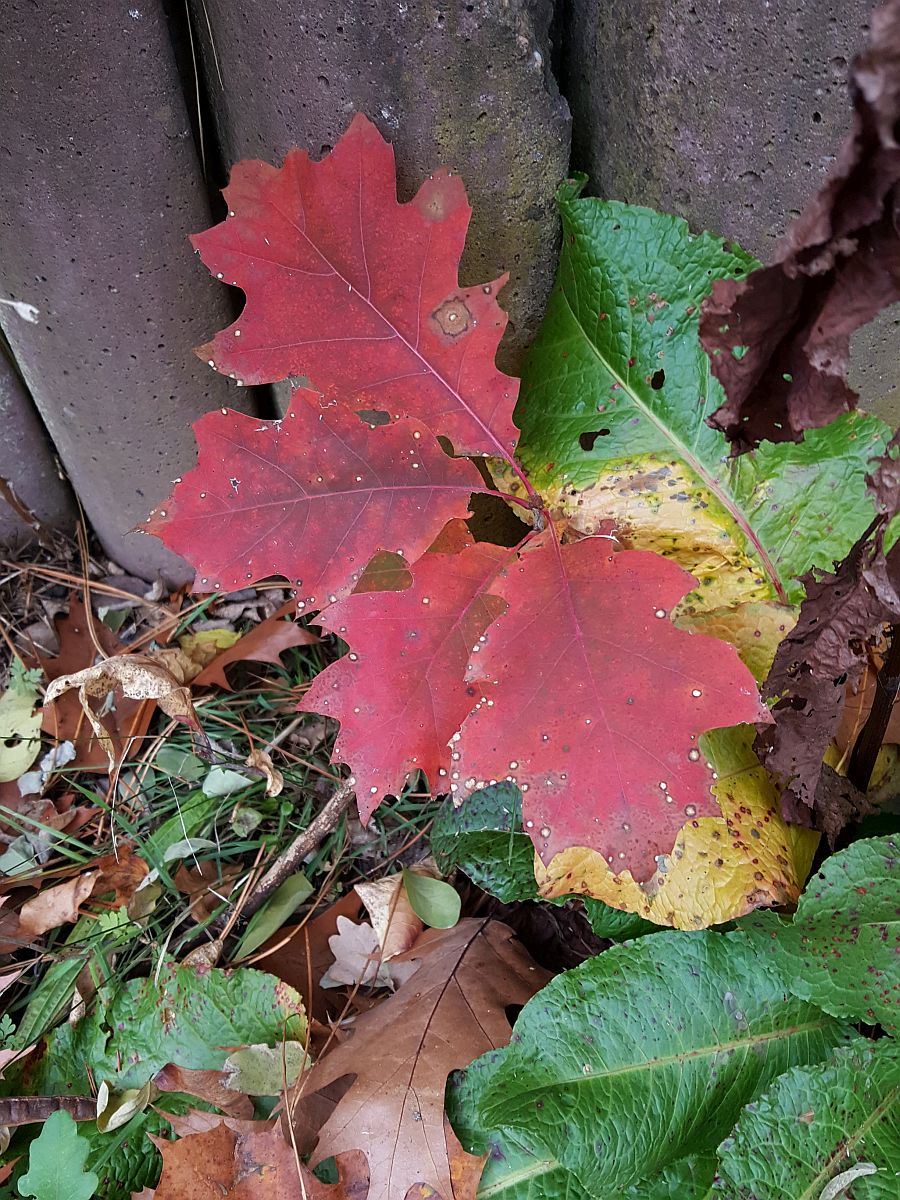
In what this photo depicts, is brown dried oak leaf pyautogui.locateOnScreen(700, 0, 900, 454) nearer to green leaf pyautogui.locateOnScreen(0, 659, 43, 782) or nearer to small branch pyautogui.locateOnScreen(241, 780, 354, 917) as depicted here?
small branch pyautogui.locateOnScreen(241, 780, 354, 917)

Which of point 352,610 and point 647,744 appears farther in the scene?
point 352,610

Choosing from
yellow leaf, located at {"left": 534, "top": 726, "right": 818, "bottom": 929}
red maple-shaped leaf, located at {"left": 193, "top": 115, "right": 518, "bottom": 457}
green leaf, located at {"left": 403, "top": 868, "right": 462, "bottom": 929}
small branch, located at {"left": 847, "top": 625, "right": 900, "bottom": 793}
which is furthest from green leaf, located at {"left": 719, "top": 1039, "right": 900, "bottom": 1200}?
red maple-shaped leaf, located at {"left": 193, "top": 115, "right": 518, "bottom": 457}

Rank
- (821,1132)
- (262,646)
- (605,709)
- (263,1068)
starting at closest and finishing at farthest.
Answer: (605,709)
(821,1132)
(263,1068)
(262,646)

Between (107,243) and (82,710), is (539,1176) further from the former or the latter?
(107,243)

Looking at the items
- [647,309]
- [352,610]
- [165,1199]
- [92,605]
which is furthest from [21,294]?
[165,1199]

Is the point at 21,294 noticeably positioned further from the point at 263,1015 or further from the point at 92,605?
the point at 263,1015

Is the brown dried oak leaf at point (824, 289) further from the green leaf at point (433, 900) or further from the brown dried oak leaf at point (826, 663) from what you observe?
the green leaf at point (433, 900)

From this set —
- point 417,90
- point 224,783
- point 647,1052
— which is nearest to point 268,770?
point 224,783
